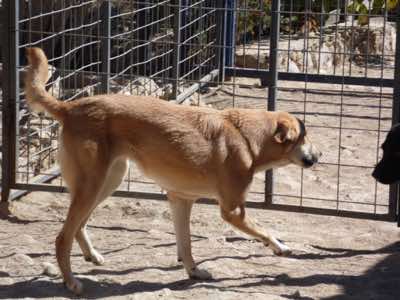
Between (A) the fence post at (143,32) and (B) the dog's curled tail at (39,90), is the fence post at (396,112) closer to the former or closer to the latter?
(B) the dog's curled tail at (39,90)

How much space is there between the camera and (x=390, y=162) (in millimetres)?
6547

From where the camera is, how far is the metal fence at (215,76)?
745 centimetres

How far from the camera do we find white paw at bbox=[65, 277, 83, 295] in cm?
552

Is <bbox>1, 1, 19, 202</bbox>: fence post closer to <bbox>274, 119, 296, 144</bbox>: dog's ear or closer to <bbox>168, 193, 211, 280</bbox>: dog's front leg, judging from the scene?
<bbox>168, 193, 211, 280</bbox>: dog's front leg

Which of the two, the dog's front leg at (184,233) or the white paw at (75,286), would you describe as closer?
the white paw at (75,286)

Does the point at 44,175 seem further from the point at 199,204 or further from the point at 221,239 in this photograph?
the point at 221,239

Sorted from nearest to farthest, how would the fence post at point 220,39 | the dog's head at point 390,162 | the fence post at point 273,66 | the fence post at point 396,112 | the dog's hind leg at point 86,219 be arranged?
the dog's hind leg at point 86,219, the dog's head at point 390,162, the fence post at point 396,112, the fence post at point 273,66, the fence post at point 220,39

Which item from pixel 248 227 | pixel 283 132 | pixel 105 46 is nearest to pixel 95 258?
pixel 248 227

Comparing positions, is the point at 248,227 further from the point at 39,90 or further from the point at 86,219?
the point at 39,90

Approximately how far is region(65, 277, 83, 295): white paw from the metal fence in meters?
1.83

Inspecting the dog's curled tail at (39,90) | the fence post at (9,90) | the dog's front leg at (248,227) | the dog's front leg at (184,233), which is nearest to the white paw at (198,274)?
the dog's front leg at (184,233)

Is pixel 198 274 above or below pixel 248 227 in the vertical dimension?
below

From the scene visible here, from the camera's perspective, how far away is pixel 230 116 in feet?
19.5

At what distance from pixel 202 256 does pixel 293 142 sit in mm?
1033
